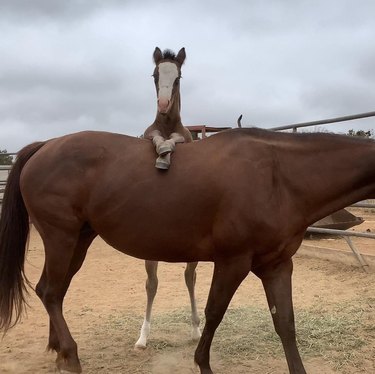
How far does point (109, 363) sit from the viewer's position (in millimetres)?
3672

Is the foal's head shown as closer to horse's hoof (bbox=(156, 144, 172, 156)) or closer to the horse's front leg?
horse's hoof (bbox=(156, 144, 172, 156))

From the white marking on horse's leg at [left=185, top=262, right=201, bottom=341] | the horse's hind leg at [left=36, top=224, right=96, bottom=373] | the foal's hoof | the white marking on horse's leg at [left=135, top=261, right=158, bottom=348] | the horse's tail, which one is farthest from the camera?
the white marking on horse's leg at [left=185, top=262, right=201, bottom=341]

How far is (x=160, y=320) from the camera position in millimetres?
4746

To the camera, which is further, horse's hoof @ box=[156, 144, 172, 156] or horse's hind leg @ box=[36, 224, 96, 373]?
horse's hind leg @ box=[36, 224, 96, 373]

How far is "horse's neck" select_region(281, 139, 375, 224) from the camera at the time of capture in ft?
9.86

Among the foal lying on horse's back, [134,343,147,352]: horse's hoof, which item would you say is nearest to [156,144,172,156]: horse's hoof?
the foal lying on horse's back

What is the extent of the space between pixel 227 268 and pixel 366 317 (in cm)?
225

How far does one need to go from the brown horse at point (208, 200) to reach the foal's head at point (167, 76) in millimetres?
719

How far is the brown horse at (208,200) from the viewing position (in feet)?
9.68

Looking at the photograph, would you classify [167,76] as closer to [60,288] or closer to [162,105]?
[162,105]

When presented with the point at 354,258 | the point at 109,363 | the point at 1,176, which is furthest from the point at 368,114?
the point at 1,176

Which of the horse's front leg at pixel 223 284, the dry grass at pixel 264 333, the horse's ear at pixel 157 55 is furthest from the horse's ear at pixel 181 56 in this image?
the dry grass at pixel 264 333

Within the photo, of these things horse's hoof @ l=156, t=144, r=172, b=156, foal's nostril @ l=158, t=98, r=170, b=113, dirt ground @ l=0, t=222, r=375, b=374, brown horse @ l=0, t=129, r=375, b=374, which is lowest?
dirt ground @ l=0, t=222, r=375, b=374

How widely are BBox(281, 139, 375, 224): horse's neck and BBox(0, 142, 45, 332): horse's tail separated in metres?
2.06
